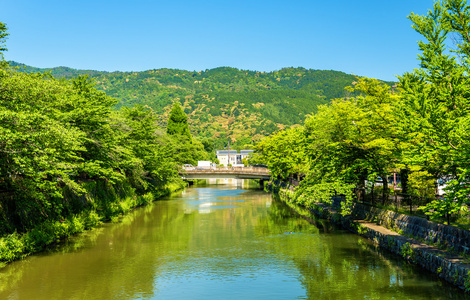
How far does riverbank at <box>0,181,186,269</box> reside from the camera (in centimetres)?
2077

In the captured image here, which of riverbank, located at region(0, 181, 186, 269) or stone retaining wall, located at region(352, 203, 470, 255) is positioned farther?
riverbank, located at region(0, 181, 186, 269)

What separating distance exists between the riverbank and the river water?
0.70 m

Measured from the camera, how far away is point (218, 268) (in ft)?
68.8

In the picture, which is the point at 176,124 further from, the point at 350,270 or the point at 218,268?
the point at 350,270

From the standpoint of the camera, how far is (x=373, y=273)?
1967 cm

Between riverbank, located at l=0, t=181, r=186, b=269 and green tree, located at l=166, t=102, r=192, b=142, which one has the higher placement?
green tree, located at l=166, t=102, r=192, b=142

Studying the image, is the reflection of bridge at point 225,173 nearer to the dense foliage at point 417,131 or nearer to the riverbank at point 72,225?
the riverbank at point 72,225

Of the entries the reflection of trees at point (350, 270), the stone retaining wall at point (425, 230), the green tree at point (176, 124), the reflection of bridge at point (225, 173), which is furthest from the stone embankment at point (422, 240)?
the green tree at point (176, 124)

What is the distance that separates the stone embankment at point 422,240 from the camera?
16797mm

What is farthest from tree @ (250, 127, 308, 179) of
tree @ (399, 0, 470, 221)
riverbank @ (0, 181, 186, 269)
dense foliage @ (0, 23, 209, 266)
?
tree @ (399, 0, 470, 221)

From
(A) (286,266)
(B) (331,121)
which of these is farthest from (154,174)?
(A) (286,266)

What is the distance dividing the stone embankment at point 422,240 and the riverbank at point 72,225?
1911 centimetres

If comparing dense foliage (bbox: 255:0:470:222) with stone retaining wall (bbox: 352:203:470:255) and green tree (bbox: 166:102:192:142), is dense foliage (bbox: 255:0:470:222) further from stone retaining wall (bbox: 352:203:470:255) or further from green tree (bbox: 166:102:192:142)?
green tree (bbox: 166:102:192:142)

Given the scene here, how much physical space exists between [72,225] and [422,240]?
21.3 m
